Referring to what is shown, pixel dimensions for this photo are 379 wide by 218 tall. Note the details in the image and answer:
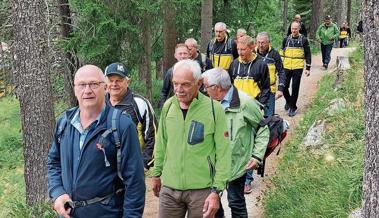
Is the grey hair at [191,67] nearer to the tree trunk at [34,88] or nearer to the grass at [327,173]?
the grass at [327,173]

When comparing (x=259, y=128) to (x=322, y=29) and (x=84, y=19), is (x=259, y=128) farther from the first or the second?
(x=322, y=29)

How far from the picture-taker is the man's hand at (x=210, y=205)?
4.28 metres

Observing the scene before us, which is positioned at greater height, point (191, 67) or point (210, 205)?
point (191, 67)

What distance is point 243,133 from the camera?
17.2 ft

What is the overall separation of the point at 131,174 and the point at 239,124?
5.87ft

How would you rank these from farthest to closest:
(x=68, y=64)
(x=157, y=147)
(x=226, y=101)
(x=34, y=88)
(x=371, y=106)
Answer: (x=68, y=64) < (x=34, y=88) < (x=226, y=101) < (x=157, y=147) < (x=371, y=106)

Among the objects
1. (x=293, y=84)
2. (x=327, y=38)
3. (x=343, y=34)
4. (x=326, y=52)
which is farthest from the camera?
(x=343, y=34)

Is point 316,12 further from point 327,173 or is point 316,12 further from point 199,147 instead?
point 199,147

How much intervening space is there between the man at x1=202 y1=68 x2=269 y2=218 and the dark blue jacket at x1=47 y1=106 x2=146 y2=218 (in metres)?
1.56

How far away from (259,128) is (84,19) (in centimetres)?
791

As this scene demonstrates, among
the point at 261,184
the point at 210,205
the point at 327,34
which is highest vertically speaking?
the point at 327,34

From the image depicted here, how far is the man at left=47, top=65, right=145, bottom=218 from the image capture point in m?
3.64

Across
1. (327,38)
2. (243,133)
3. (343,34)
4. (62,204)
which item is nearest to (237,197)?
(243,133)

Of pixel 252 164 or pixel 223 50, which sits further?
pixel 223 50
